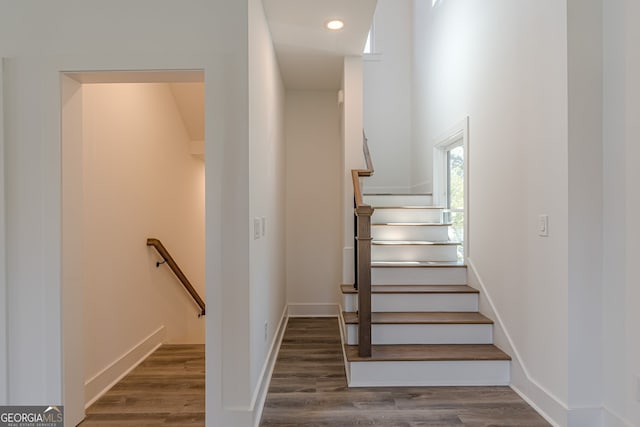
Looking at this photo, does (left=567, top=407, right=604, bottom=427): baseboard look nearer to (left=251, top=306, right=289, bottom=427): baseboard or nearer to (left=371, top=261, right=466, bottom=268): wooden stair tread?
(left=371, top=261, right=466, bottom=268): wooden stair tread

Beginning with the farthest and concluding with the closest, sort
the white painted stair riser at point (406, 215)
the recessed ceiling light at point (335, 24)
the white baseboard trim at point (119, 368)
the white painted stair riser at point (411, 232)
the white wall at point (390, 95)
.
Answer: the white wall at point (390, 95) < the white painted stair riser at point (406, 215) < the white painted stair riser at point (411, 232) < the recessed ceiling light at point (335, 24) < the white baseboard trim at point (119, 368)

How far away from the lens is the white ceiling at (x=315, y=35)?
8.39 ft

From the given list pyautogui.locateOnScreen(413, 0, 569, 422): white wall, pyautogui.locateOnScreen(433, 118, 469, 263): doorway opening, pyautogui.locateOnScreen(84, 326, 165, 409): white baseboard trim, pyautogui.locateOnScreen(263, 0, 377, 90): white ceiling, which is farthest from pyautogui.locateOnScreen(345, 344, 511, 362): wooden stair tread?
pyautogui.locateOnScreen(263, 0, 377, 90): white ceiling

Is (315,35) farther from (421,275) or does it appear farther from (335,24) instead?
(421,275)

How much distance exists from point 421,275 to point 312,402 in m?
1.51

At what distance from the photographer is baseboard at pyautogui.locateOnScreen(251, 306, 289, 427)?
2.07 metres

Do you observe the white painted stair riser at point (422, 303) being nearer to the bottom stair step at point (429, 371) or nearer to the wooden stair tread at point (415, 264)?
the wooden stair tread at point (415, 264)

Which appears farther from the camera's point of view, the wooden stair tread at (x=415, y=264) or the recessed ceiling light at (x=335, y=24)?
the wooden stair tread at (x=415, y=264)

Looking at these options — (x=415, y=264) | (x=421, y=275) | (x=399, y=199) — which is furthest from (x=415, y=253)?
(x=399, y=199)

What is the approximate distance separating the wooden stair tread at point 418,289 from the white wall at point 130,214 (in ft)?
5.61

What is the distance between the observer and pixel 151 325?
322 centimetres

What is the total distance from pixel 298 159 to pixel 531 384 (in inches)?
121

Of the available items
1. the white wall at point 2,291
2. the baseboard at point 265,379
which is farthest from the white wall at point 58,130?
the baseboard at point 265,379

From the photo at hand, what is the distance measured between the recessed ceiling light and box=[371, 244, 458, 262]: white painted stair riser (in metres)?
1.95
